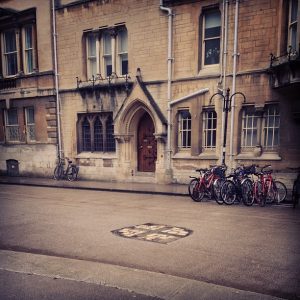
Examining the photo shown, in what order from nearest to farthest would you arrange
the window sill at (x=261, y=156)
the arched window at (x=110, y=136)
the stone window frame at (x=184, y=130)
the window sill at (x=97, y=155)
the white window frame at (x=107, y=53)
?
the window sill at (x=261, y=156), the stone window frame at (x=184, y=130), the white window frame at (x=107, y=53), the window sill at (x=97, y=155), the arched window at (x=110, y=136)

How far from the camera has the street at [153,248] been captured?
394 centimetres

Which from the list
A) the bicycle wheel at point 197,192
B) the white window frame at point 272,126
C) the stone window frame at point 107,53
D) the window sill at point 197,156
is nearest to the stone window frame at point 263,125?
the white window frame at point 272,126

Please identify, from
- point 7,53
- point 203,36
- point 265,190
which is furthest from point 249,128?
point 7,53

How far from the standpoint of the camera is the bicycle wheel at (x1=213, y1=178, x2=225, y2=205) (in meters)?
9.74

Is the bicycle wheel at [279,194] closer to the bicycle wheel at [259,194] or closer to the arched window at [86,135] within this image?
the bicycle wheel at [259,194]

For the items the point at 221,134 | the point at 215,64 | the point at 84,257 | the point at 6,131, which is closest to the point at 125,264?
the point at 84,257

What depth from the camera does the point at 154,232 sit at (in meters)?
6.32

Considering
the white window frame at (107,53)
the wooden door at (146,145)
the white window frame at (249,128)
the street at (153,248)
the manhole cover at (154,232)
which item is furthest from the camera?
the white window frame at (107,53)

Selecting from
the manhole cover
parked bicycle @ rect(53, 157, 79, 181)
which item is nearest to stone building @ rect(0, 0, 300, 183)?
parked bicycle @ rect(53, 157, 79, 181)

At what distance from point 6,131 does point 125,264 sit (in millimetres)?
17278

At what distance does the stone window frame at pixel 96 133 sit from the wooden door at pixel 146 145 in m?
1.53

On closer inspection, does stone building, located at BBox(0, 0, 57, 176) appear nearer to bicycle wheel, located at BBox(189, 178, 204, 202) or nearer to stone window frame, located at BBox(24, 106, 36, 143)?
stone window frame, located at BBox(24, 106, 36, 143)

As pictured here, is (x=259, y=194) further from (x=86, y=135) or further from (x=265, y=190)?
(x=86, y=135)

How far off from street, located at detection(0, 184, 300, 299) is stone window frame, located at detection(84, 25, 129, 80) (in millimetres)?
8737
